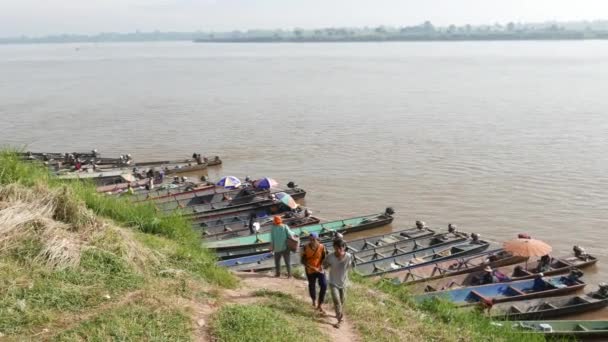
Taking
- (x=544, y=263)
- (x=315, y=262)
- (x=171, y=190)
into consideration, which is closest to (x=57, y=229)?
(x=315, y=262)

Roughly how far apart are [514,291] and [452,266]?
6.05ft

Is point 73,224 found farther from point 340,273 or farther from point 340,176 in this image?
point 340,176

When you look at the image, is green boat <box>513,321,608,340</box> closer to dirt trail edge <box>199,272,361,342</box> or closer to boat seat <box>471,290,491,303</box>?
boat seat <box>471,290,491,303</box>

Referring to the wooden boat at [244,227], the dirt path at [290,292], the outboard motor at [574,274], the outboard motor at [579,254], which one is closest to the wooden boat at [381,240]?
the wooden boat at [244,227]

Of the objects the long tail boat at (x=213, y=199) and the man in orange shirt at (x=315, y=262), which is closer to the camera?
the man in orange shirt at (x=315, y=262)

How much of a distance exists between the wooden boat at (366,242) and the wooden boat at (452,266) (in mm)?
1885

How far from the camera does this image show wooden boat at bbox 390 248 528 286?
570 inches

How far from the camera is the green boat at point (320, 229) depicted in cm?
1614

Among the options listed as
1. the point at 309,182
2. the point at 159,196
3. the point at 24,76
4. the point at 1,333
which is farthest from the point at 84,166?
the point at 24,76

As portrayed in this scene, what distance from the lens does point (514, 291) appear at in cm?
1374

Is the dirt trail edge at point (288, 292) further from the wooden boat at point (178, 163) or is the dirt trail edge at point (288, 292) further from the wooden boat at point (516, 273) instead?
the wooden boat at point (178, 163)

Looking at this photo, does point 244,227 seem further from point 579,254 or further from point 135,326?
point 135,326

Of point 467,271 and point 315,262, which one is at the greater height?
point 315,262

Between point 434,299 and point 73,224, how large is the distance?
6.30 m
